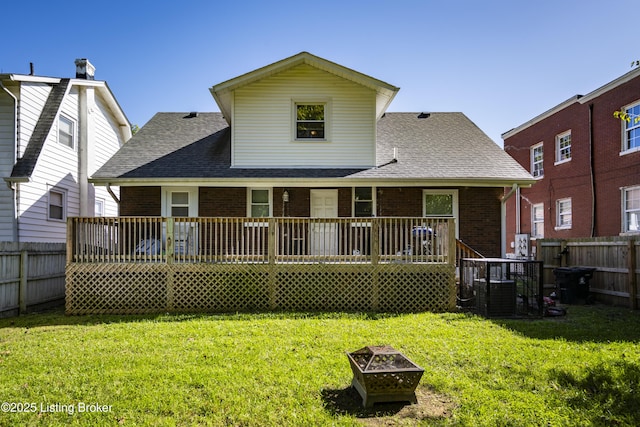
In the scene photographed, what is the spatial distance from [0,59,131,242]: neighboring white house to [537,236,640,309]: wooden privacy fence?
42.5 feet

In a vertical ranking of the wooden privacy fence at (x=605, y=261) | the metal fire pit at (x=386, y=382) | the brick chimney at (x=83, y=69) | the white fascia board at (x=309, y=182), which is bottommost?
the metal fire pit at (x=386, y=382)

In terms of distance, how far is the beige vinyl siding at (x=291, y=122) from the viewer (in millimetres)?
12461

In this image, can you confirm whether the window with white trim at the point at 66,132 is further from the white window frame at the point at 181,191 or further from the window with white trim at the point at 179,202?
the window with white trim at the point at 179,202

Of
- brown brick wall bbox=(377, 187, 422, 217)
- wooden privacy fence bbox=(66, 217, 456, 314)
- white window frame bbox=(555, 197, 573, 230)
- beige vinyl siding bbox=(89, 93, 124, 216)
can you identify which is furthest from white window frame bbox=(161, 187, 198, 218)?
white window frame bbox=(555, 197, 573, 230)

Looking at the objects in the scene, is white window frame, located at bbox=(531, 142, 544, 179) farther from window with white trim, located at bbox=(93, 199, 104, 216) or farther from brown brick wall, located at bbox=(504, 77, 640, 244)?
window with white trim, located at bbox=(93, 199, 104, 216)

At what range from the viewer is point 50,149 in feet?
43.6

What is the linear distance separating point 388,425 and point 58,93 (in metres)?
14.9

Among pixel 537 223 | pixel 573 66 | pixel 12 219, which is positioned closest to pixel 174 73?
pixel 12 219

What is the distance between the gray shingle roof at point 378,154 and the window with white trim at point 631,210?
18.9 feet

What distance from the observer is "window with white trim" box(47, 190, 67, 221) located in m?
13.7

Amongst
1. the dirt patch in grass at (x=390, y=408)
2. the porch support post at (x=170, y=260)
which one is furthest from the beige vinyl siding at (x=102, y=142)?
the dirt patch in grass at (x=390, y=408)

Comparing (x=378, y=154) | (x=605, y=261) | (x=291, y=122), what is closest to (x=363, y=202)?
(x=378, y=154)

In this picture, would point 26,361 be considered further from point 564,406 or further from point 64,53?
point 64,53

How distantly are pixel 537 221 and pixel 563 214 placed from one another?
75.7 inches
